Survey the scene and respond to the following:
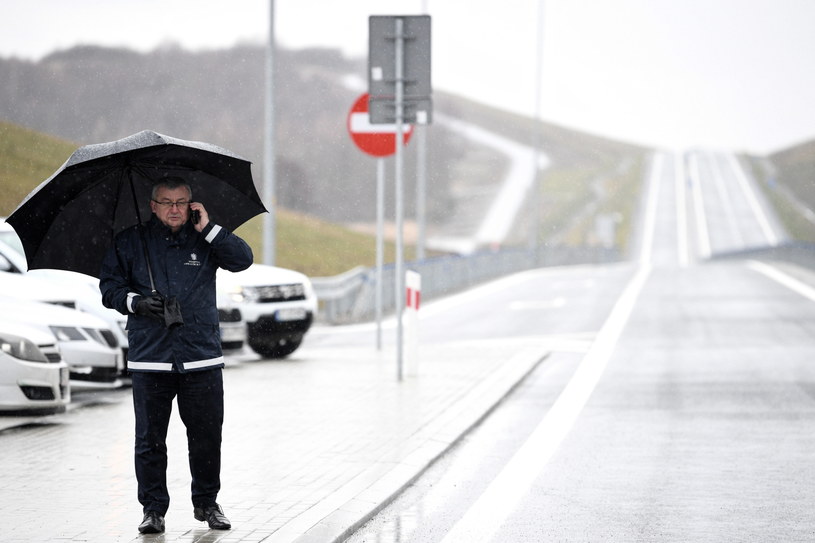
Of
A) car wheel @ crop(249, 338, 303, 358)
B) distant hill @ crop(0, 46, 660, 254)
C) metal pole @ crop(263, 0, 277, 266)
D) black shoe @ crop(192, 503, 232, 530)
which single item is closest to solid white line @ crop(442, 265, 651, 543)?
black shoe @ crop(192, 503, 232, 530)

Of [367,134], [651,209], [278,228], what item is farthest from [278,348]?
[651,209]

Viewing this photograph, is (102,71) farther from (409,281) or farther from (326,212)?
(409,281)

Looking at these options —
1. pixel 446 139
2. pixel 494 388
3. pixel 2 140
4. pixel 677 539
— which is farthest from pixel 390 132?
pixel 446 139

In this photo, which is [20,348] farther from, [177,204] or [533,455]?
[177,204]

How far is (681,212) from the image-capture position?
106250mm

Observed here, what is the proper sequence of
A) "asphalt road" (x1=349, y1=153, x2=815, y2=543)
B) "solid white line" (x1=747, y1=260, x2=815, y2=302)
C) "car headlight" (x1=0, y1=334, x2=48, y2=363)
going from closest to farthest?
"asphalt road" (x1=349, y1=153, x2=815, y2=543) < "car headlight" (x1=0, y1=334, x2=48, y2=363) < "solid white line" (x1=747, y1=260, x2=815, y2=302)

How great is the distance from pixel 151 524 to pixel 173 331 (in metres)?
0.92

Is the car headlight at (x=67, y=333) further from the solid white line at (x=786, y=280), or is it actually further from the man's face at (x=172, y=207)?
the solid white line at (x=786, y=280)

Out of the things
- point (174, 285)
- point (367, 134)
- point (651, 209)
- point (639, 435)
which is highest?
point (367, 134)

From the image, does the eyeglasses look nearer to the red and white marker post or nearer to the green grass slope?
the red and white marker post

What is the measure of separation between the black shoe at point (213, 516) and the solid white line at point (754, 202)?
8378cm

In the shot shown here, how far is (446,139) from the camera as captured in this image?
111 meters

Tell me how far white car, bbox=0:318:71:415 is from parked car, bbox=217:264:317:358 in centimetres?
505

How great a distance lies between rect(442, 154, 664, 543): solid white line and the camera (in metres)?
7.04
